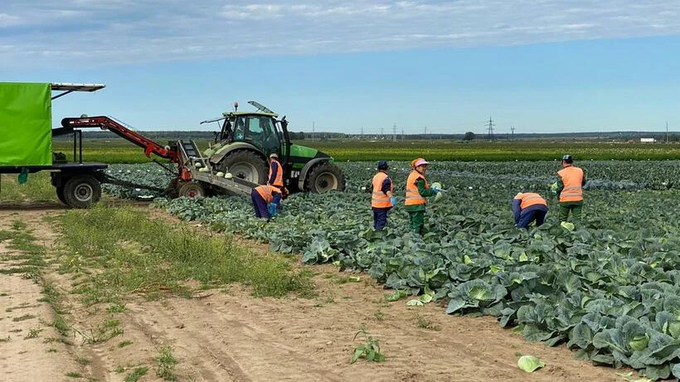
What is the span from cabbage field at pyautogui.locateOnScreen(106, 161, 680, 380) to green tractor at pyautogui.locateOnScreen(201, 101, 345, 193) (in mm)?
2845

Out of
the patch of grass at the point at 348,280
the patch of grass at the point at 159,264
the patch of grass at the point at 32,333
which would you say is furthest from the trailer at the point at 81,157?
the patch of grass at the point at 32,333

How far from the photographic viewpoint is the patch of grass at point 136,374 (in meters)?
6.29

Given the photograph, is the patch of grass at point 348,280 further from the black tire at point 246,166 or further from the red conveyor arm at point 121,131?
the red conveyor arm at point 121,131

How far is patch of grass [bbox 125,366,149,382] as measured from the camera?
6288mm

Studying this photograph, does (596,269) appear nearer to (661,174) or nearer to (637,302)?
(637,302)

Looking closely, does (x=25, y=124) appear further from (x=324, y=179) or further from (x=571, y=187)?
(x=571, y=187)

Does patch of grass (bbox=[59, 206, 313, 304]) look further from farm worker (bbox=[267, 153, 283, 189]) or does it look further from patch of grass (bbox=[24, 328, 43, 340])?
farm worker (bbox=[267, 153, 283, 189])

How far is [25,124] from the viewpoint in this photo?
18703mm

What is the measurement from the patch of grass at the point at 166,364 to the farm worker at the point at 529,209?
278 inches

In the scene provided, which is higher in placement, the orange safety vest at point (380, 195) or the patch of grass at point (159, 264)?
the orange safety vest at point (380, 195)

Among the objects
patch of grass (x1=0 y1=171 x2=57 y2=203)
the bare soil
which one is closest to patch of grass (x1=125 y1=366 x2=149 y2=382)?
the bare soil

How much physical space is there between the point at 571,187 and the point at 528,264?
5.45m

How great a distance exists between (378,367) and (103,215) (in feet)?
38.4

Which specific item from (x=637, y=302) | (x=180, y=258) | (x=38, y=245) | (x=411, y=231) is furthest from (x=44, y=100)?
(x=637, y=302)
